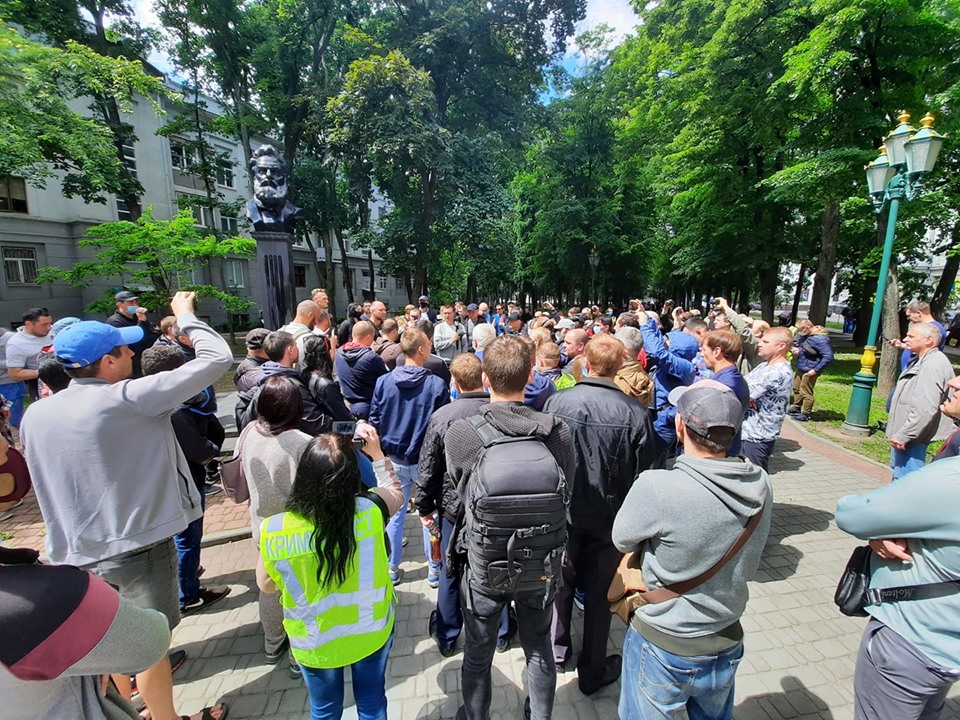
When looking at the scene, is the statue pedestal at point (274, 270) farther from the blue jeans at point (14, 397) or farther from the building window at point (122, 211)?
the building window at point (122, 211)

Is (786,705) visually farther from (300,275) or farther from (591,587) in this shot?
(300,275)

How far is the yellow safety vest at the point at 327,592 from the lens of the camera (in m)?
1.85

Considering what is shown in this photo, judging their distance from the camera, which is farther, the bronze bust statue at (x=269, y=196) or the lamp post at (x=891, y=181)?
the bronze bust statue at (x=269, y=196)

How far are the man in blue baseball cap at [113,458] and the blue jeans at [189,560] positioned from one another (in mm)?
1092

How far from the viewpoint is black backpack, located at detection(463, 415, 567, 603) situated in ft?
6.51

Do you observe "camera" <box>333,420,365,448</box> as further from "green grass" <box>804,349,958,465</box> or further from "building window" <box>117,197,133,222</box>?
"building window" <box>117,197,133,222</box>

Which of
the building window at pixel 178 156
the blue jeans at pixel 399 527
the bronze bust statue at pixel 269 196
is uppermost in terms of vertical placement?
the building window at pixel 178 156

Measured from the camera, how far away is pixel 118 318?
22.8ft

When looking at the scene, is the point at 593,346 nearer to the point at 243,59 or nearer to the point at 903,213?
the point at 903,213

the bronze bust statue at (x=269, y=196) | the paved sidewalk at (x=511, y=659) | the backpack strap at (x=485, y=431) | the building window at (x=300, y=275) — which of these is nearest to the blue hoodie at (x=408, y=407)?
the paved sidewalk at (x=511, y=659)

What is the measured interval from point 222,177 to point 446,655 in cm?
2655

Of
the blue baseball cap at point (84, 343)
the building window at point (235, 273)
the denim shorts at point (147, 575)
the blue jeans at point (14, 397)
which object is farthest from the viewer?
the building window at point (235, 273)

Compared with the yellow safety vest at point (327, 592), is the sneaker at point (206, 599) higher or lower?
lower

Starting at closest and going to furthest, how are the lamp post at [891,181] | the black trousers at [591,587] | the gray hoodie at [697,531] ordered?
the gray hoodie at [697,531], the black trousers at [591,587], the lamp post at [891,181]
